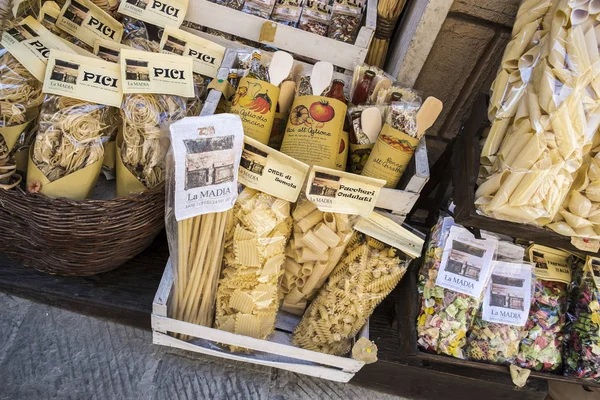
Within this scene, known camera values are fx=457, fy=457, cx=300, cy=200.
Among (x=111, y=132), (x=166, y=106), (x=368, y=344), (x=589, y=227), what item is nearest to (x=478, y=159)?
(x=589, y=227)

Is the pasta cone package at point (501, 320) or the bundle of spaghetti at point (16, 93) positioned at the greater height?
the bundle of spaghetti at point (16, 93)

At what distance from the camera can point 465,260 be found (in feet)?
5.04

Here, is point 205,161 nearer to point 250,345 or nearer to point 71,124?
point 71,124


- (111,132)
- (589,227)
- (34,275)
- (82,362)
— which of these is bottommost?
(82,362)

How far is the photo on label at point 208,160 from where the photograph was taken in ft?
3.96

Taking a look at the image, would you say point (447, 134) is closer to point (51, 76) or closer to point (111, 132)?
point (111, 132)

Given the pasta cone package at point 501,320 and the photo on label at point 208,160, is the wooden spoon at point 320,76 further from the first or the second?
the pasta cone package at point 501,320

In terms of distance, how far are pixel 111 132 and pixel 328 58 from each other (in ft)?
2.72

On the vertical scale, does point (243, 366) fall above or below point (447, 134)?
below

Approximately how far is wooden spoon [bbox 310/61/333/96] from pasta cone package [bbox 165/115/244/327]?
36 cm

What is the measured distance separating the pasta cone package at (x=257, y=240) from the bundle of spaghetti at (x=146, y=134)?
28 centimetres

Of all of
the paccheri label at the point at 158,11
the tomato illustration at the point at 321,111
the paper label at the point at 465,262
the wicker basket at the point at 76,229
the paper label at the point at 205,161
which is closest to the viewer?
the paper label at the point at 205,161

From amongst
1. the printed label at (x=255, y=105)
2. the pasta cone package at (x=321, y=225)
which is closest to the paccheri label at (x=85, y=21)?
the printed label at (x=255, y=105)

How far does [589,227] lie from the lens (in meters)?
1.32
